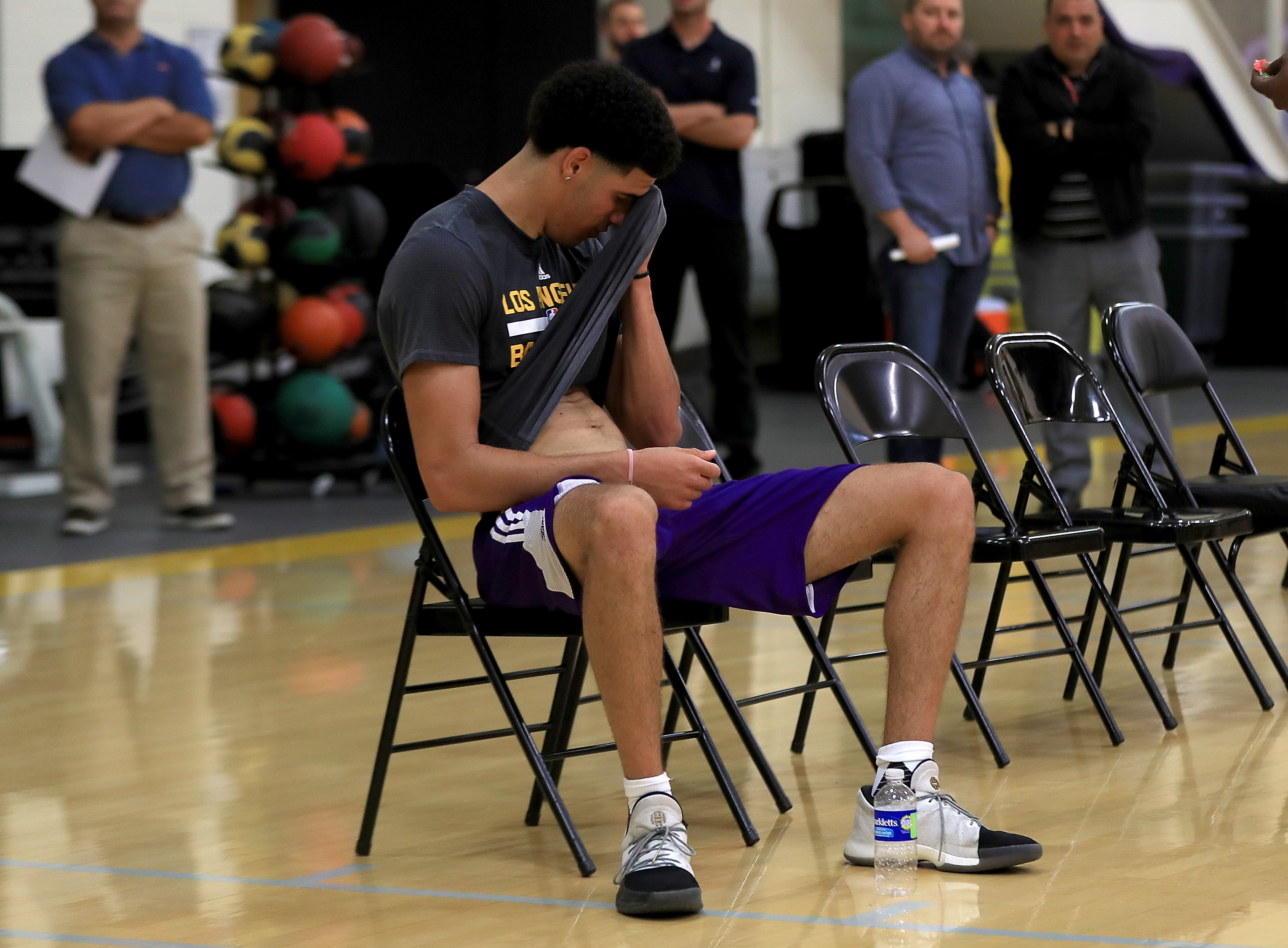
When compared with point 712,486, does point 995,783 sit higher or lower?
lower

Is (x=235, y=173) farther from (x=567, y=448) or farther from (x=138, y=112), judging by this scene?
(x=567, y=448)

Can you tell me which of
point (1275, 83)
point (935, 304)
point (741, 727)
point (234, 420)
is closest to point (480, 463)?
point (741, 727)

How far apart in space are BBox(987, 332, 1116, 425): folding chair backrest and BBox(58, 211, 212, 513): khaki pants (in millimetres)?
3923

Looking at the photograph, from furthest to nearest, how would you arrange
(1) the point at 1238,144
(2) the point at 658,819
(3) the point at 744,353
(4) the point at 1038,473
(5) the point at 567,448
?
(1) the point at 1238,144
(3) the point at 744,353
(4) the point at 1038,473
(5) the point at 567,448
(2) the point at 658,819

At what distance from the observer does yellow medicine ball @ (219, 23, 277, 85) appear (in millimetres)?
8234

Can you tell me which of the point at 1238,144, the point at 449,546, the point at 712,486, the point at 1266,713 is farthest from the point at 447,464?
the point at 1238,144

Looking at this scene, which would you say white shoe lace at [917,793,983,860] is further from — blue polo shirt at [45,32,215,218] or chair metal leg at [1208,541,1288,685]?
blue polo shirt at [45,32,215,218]

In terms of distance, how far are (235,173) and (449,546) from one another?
2440 millimetres

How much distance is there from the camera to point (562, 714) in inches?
139

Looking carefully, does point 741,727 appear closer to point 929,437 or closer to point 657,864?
point 657,864

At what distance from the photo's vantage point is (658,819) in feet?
9.78

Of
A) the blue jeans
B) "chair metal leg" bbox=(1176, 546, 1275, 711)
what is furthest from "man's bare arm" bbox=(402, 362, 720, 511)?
the blue jeans

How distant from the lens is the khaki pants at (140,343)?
7.26 m

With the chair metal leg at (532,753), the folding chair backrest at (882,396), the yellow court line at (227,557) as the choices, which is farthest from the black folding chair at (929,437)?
the yellow court line at (227,557)
